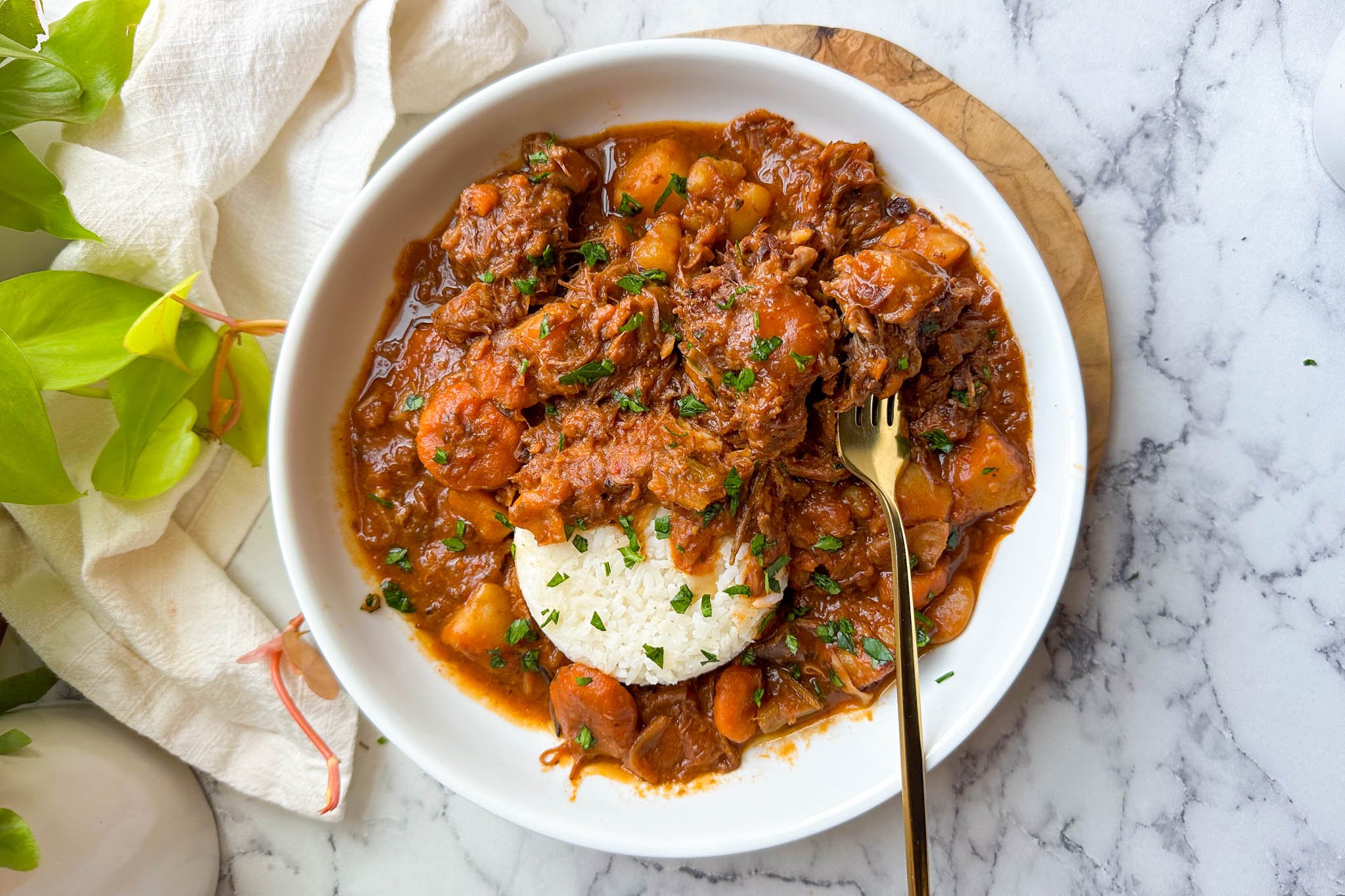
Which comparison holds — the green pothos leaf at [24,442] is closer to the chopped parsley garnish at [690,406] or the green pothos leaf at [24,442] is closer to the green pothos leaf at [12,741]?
the green pothos leaf at [12,741]

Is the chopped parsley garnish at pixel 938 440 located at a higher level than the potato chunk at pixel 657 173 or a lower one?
lower

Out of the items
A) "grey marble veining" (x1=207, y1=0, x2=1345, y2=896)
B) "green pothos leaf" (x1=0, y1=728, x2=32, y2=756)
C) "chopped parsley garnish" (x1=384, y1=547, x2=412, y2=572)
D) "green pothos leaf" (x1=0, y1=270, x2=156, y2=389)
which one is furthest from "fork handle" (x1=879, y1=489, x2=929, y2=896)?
"green pothos leaf" (x1=0, y1=728, x2=32, y2=756)

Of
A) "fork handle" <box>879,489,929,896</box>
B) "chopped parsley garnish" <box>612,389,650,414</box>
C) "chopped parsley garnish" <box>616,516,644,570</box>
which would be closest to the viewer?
"fork handle" <box>879,489,929,896</box>

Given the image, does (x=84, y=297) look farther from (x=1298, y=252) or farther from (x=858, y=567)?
(x=1298, y=252)

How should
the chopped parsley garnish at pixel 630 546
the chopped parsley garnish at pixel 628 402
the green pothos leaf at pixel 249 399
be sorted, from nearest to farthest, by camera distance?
1. the chopped parsley garnish at pixel 628 402
2. the chopped parsley garnish at pixel 630 546
3. the green pothos leaf at pixel 249 399

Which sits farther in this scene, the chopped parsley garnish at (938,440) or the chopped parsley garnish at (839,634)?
the chopped parsley garnish at (839,634)

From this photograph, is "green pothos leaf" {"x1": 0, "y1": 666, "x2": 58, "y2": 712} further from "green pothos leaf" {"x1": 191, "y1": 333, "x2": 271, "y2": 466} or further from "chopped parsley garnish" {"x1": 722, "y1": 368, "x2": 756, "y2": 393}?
"chopped parsley garnish" {"x1": 722, "y1": 368, "x2": 756, "y2": 393}

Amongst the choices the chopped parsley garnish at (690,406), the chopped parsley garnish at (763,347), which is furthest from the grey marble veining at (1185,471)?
the chopped parsley garnish at (690,406)

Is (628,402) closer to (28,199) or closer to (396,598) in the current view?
(396,598)
